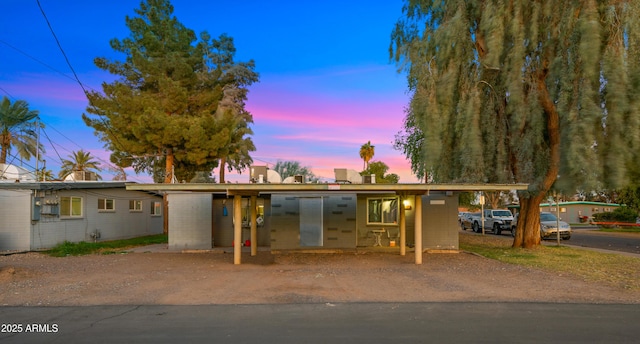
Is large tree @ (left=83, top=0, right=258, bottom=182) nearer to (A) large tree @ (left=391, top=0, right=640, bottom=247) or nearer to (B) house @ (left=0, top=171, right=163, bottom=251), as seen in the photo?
(B) house @ (left=0, top=171, right=163, bottom=251)

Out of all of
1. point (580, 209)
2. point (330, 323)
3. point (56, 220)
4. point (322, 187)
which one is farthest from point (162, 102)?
point (580, 209)

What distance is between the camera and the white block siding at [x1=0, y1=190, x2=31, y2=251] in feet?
60.3

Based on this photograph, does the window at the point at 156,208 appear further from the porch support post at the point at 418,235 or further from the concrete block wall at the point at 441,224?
the porch support post at the point at 418,235

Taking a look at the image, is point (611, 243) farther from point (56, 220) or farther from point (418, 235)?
point (56, 220)

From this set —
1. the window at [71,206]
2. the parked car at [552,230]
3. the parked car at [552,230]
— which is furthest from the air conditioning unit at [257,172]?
→ the parked car at [552,230]

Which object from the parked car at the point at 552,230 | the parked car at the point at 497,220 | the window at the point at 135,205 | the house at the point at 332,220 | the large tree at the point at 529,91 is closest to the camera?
the large tree at the point at 529,91

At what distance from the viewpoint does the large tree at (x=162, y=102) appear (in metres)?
25.8

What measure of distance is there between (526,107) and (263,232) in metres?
11.6

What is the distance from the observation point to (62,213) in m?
20.0

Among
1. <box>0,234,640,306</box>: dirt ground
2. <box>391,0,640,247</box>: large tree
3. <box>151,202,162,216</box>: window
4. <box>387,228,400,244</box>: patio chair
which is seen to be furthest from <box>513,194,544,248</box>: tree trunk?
<box>151,202,162,216</box>: window

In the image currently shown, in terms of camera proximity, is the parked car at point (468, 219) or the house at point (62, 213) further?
the parked car at point (468, 219)

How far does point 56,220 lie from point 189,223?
554 cm

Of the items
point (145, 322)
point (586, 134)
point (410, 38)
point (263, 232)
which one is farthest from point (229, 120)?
point (145, 322)

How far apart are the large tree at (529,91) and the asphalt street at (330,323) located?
593cm
